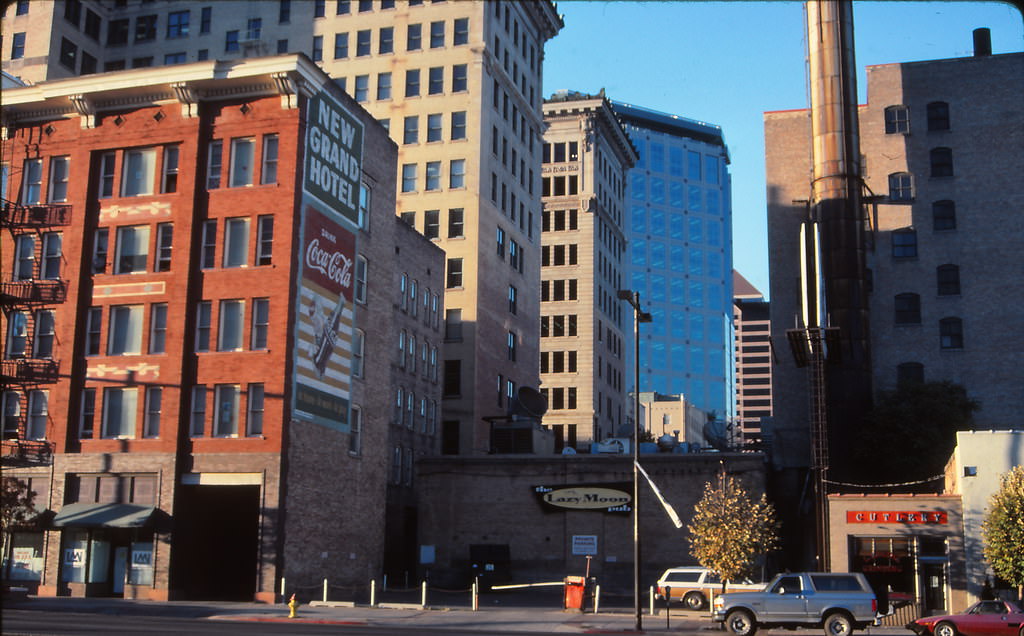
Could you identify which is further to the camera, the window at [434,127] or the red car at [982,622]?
the window at [434,127]

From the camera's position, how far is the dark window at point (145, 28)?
87688 millimetres

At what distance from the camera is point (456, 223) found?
7612 cm

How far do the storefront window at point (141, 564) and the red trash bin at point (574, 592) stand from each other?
16.6m

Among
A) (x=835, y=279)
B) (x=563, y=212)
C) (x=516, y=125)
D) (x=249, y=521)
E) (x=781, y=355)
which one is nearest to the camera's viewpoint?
(x=249, y=521)

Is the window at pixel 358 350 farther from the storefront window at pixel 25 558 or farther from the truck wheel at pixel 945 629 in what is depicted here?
the truck wheel at pixel 945 629

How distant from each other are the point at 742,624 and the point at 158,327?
26775 mm

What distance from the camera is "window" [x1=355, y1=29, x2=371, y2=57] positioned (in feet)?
265

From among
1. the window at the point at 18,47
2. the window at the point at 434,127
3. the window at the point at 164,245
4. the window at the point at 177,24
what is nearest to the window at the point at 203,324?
the window at the point at 164,245

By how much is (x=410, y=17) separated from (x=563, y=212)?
127ft

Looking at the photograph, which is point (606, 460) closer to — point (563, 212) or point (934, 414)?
point (934, 414)

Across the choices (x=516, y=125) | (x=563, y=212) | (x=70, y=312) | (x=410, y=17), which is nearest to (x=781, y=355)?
(x=516, y=125)

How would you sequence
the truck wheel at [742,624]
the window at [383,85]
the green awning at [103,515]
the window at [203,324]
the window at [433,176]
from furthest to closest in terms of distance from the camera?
1. the window at [383,85]
2. the window at [433,176]
3. the window at [203,324]
4. the green awning at [103,515]
5. the truck wheel at [742,624]

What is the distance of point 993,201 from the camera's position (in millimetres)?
65812

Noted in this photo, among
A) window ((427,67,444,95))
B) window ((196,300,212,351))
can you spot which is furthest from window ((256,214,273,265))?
window ((427,67,444,95))
